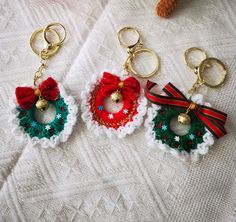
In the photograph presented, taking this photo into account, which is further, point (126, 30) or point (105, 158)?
point (126, 30)

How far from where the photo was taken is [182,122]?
31.9 inches

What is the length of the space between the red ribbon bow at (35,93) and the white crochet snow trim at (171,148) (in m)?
0.25

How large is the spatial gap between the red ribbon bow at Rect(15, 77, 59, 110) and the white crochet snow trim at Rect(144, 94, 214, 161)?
248 millimetres

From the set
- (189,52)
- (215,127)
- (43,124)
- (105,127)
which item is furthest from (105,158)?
(189,52)

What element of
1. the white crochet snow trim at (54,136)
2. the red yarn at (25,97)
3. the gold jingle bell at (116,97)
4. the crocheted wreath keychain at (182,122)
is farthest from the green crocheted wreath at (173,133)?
the red yarn at (25,97)

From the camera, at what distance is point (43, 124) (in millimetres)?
823

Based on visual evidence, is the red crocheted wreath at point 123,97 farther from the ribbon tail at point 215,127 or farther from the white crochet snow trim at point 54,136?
the ribbon tail at point 215,127

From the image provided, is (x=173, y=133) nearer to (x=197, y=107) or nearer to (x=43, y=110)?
(x=197, y=107)

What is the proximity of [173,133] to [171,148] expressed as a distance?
42 mm

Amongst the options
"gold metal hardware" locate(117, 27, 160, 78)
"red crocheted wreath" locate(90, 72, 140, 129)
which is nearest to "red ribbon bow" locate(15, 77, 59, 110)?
"red crocheted wreath" locate(90, 72, 140, 129)

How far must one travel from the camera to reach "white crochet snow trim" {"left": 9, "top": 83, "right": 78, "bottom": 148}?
0.80 meters

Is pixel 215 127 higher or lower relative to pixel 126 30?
lower

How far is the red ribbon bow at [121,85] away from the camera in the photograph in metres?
0.83

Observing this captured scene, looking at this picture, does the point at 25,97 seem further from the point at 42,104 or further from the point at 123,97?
the point at 123,97
